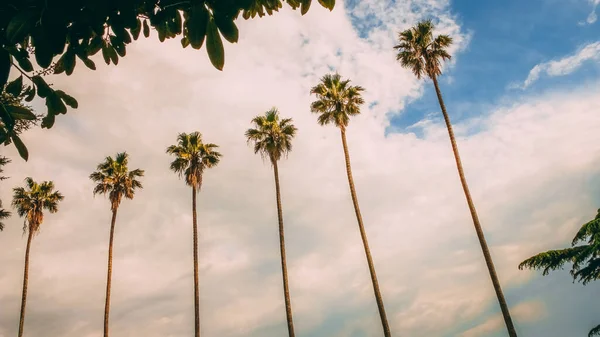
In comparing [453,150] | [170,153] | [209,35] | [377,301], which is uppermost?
[170,153]

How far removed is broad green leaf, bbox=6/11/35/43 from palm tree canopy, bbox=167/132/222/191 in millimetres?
29032

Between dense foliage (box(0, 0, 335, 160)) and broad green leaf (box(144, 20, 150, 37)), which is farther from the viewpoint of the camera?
broad green leaf (box(144, 20, 150, 37))

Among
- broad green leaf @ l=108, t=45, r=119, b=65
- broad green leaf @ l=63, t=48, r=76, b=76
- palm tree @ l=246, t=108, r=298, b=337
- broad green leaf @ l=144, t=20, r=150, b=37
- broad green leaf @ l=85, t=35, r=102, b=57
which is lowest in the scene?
broad green leaf @ l=63, t=48, r=76, b=76

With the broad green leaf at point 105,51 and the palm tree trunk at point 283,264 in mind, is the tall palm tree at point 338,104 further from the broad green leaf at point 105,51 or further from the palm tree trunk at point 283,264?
the broad green leaf at point 105,51

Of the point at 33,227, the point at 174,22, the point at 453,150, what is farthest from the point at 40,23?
the point at 33,227

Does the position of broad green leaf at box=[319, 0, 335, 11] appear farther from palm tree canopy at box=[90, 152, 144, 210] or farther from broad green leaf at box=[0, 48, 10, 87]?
palm tree canopy at box=[90, 152, 144, 210]

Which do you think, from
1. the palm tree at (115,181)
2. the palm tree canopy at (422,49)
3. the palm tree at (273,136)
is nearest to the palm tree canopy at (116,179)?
the palm tree at (115,181)

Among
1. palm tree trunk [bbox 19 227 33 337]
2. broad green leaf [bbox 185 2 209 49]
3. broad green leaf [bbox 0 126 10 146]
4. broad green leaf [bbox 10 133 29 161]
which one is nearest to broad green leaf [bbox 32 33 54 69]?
broad green leaf [bbox 185 2 209 49]

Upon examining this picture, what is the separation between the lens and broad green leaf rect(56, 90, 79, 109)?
81.3 inches

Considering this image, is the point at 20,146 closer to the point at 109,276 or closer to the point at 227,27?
the point at 227,27

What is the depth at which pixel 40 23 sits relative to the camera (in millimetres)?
1433

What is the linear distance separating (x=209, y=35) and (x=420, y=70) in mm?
23553

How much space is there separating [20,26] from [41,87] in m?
0.62

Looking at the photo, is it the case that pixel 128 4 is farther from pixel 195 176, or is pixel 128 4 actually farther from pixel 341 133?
pixel 195 176
